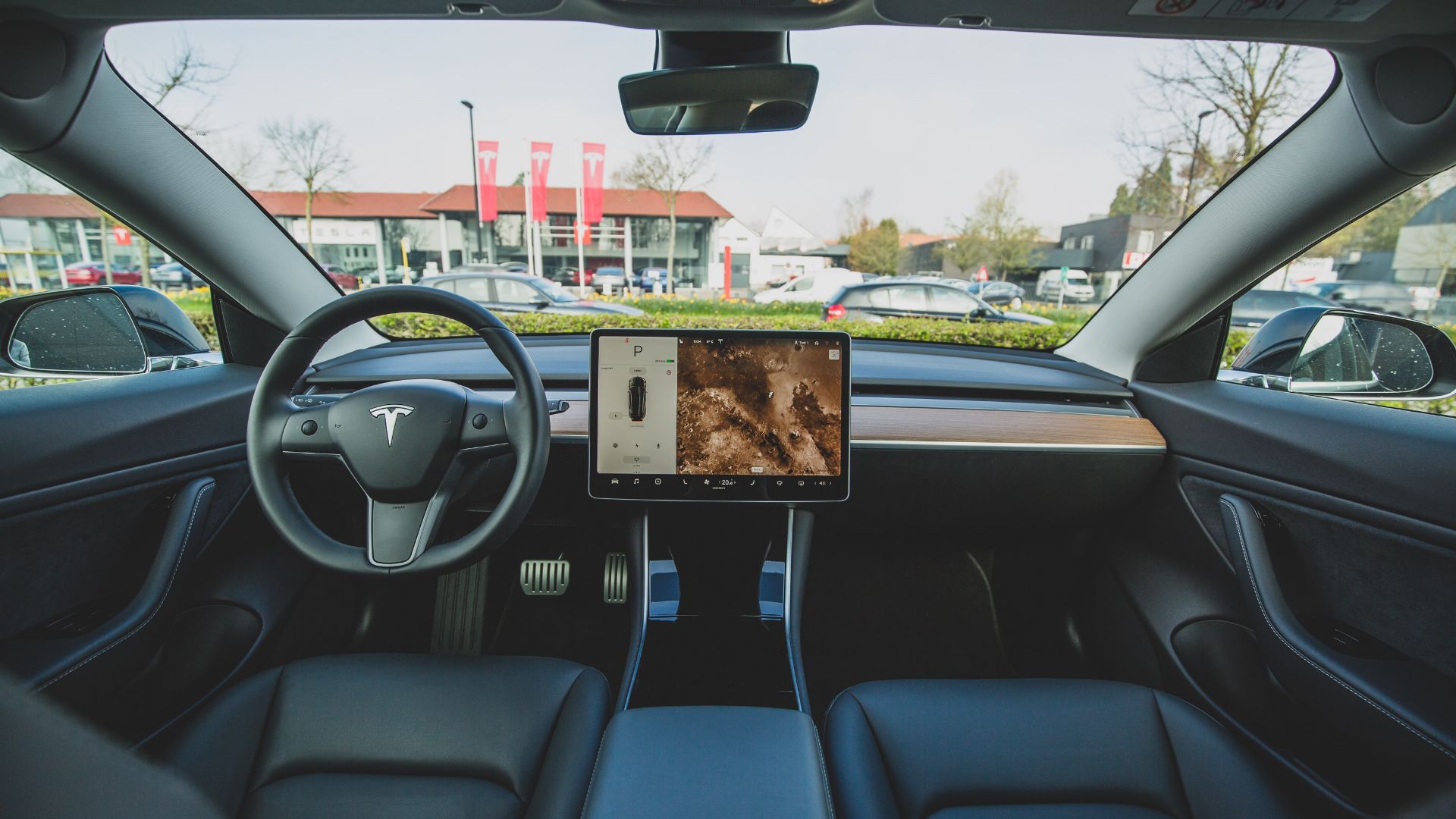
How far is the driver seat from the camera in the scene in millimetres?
1322

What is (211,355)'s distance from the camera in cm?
224

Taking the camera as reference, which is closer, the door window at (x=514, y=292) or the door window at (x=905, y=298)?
the door window at (x=514, y=292)

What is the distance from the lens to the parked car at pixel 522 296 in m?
2.90

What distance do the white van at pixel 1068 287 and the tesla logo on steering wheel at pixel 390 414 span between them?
8.51 feet

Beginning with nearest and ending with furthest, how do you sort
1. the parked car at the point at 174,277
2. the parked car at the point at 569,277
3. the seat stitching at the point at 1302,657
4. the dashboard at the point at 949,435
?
the seat stitching at the point at 1302,657 → the parked car at the point at 174,277 → the dashboard at the point at 949,435 → the parked car at the point at 569,277

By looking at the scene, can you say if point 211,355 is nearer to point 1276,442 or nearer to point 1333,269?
point 1276,442

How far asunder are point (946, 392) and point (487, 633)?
6.68 feet

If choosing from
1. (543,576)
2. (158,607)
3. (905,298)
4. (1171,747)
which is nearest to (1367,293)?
(905,298)

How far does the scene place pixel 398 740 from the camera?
144cm

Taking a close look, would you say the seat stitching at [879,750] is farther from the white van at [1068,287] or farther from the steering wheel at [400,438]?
the white van at [1068,287]

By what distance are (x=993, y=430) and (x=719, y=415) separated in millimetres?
965

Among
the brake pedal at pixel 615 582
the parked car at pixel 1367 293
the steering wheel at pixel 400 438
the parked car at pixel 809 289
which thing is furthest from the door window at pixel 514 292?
the parked car at pixel 1367 293

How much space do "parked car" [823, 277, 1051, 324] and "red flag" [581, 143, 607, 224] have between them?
1.71 metres

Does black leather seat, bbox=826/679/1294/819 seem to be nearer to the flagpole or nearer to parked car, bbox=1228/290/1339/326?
parked car, bbox=1228/290/1339/326
